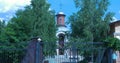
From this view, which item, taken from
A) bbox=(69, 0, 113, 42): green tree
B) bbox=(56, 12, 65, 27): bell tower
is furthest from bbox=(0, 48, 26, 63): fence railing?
bbox=(56, 12, 65, 27): bell tower

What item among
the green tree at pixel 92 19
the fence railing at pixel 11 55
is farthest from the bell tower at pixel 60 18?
the fence railing at pixel 11 55

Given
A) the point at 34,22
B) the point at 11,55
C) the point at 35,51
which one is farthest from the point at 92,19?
the point at 35,51

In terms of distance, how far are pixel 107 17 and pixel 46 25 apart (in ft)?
19.9

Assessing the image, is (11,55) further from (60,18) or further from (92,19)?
(60,18)

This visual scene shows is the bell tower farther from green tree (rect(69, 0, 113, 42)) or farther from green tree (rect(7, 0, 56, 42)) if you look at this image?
green tree (rect(69, 0, 113, 42))

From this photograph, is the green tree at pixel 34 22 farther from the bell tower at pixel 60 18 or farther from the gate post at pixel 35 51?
the bell tower at pixel 60 18

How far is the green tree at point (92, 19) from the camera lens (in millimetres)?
36062

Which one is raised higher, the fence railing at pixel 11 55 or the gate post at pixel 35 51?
the gate post at pixel 35 51

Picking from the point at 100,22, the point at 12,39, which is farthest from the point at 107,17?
the point at 12,39

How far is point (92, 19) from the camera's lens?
36156 millimetres

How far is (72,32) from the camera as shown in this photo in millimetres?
38281

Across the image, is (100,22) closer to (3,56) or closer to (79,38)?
(79,38)

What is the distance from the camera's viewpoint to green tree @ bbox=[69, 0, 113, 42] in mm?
36062

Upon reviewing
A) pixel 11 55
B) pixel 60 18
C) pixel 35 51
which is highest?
pixel 60 18
